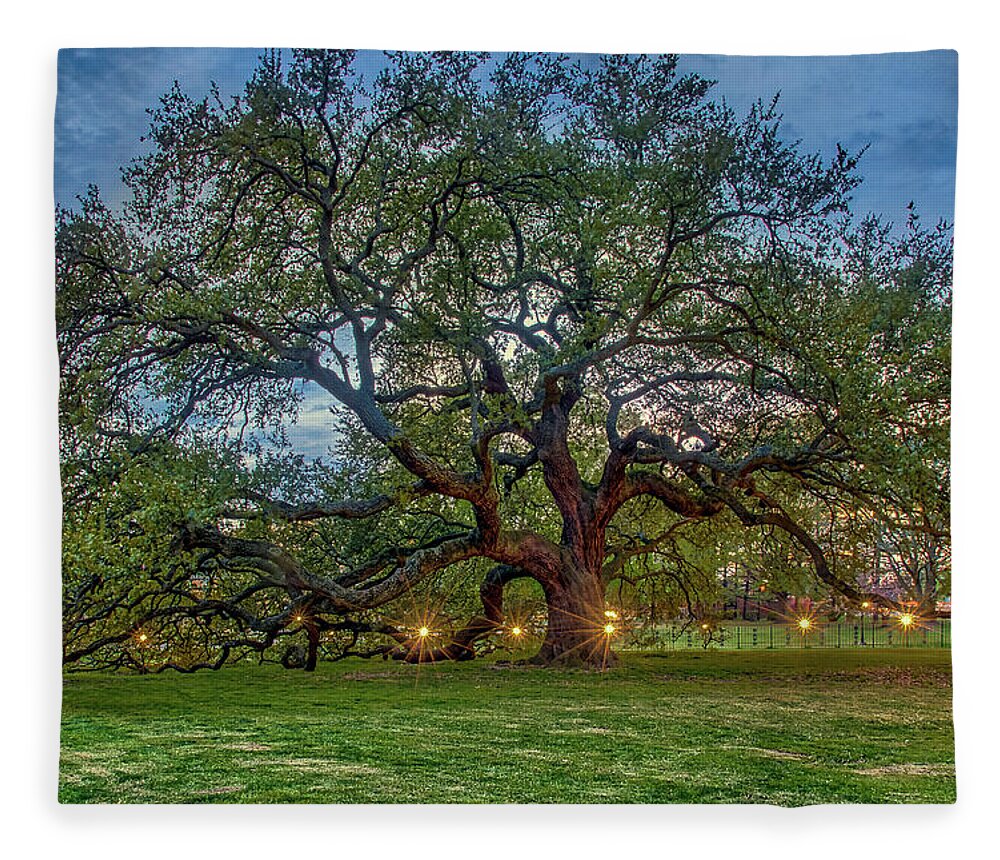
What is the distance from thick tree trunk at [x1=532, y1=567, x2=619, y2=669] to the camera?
648cm

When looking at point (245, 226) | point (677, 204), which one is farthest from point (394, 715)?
point (677, 204)

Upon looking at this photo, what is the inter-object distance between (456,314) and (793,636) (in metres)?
2.68

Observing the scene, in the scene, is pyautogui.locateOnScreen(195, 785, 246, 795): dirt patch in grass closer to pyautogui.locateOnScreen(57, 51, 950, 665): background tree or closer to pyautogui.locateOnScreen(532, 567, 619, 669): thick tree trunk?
pyautogui.locateOnScreen(57, 51, 950, 665): background tree

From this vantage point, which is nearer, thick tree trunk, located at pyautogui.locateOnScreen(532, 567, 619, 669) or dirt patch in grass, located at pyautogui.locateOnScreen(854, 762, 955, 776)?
dirt patch in grass, located at pyautogui.locateOnScreen(854, 762, 955, 776)

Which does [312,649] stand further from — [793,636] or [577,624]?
[793,636]

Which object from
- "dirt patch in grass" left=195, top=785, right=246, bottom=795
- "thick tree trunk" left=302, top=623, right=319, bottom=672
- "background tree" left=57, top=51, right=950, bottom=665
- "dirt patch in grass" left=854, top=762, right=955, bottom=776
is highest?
"background tree" left=57, top=51, right=950, bottom=665

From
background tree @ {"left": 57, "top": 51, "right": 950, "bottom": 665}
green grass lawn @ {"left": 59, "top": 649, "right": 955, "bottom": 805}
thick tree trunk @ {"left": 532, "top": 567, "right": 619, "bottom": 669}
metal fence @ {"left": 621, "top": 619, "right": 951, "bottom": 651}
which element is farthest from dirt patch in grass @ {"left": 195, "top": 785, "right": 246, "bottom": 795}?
metal fence @ {"left": 621, "top": 619, "right": 951, "bottom": 651}

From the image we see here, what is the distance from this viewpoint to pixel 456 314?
19.9 ft

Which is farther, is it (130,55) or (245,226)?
(245,226)

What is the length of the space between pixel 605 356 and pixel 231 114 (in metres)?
2.39

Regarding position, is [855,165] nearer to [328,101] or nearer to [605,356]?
[605,356]

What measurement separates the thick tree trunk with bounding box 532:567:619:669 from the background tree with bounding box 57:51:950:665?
822 millimetres

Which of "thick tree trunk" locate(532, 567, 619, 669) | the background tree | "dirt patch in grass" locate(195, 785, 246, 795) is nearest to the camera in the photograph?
"dirt patch in grass" locate(195, 785, 246, 795)
